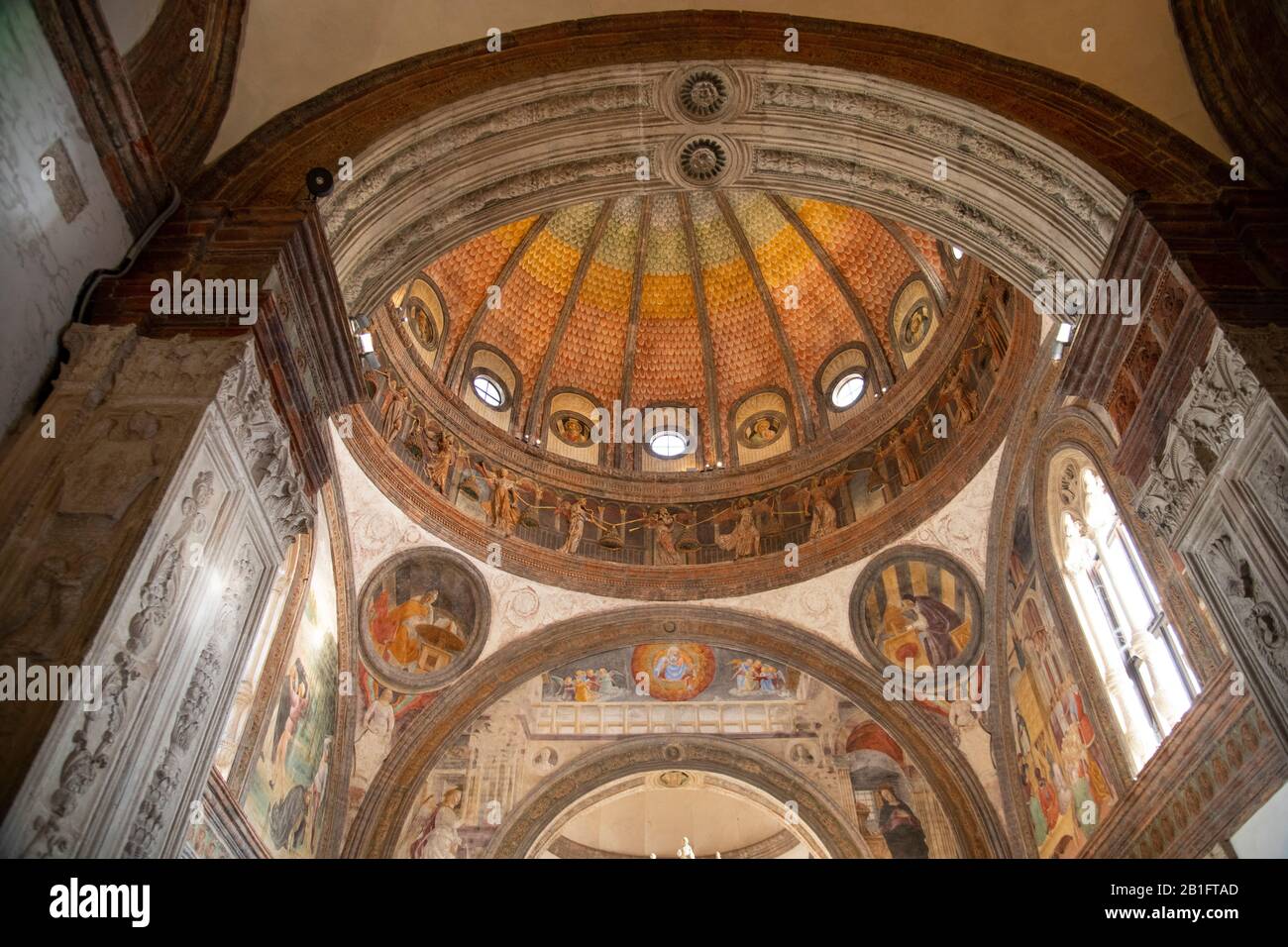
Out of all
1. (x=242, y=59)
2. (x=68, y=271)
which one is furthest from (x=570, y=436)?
(x=68, y=271)

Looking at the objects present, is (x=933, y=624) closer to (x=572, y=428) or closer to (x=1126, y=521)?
(x=1126, y=521)

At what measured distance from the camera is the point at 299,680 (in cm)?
1209

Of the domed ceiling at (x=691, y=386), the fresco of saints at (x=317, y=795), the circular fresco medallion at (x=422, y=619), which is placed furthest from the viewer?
the domed ceiling at (x=691, y=386)

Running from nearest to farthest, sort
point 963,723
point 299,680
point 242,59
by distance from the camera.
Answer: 1. point 242,59
2. point 299,680
3. point 963,723

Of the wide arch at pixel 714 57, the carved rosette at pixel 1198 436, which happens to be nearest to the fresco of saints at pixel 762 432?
the wide arch at pixel 714 57

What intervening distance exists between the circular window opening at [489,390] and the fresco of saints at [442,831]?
6.73 metres

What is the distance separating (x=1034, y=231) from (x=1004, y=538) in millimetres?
6095

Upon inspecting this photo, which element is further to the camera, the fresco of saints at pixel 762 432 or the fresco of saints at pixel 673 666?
Answer: the fresco of saints at pixel 762 432

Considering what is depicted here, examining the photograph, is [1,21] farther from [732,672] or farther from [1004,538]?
[732,672]

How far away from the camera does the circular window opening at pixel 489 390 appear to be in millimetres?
16922

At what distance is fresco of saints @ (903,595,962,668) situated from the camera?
46.7ft

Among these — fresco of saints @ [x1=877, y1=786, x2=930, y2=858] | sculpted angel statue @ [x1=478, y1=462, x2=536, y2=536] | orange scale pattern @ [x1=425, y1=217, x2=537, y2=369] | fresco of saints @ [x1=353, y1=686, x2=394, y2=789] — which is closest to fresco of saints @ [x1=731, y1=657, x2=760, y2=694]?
fresco of saints @ [x1=877, y1=786, x2=930, y2=858]

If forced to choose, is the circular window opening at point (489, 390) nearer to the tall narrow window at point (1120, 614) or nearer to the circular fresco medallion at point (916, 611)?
the circular fresco medallion at point (916, 611)

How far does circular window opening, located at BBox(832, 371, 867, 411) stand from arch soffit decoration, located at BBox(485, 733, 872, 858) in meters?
6.40
